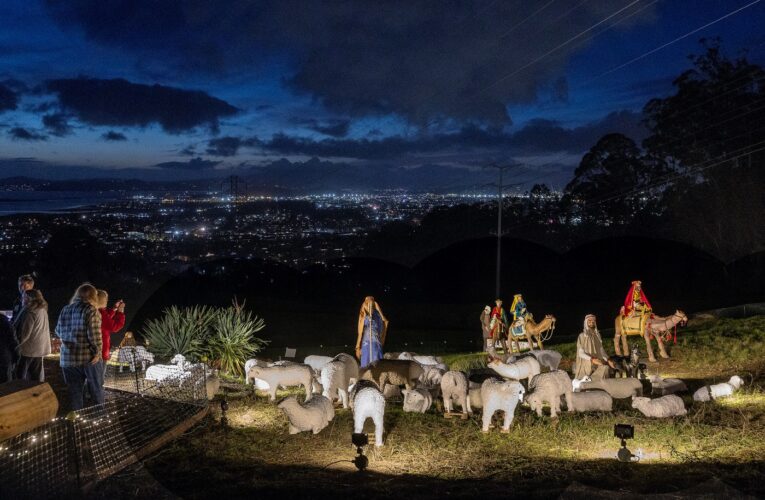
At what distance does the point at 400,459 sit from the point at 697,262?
3697 centimetres

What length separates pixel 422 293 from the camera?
44094 mm

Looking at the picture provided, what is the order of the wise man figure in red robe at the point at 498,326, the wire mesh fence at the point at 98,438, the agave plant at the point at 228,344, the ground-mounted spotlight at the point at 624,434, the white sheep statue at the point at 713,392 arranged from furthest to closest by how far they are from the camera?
the wise man figure in red robe at the point at 498,326 < the agave plant at the point at 228,344 < the white sheep statue at the point at 713,392 < the ground-mounted spotlight at the point at 624,434 < the wire mesh fence at the point at 98,438

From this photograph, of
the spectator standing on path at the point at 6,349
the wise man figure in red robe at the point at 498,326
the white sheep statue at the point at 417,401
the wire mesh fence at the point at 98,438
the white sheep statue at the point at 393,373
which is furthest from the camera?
the wise man figure in red robe at the point at 498,326

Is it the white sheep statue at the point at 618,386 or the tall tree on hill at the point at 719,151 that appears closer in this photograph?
the white sheep statue at the point at 618,386

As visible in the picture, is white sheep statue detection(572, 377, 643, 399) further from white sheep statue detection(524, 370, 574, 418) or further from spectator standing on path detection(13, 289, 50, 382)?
spectator standing on path detection(13, 289, 50, 382)

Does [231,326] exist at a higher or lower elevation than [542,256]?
lower

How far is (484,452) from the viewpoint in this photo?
32.8 ft

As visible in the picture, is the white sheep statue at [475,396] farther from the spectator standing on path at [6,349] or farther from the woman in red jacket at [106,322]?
the spectator standing on path at [6,349]

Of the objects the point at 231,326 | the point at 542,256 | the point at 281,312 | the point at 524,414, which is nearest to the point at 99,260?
the point at 281,312

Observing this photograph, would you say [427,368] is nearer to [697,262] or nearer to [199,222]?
[697,262]

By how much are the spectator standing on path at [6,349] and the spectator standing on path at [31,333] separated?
111mm

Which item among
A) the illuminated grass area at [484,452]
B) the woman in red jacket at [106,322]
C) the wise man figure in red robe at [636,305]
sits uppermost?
the wise man figure in red robe at [636,305]

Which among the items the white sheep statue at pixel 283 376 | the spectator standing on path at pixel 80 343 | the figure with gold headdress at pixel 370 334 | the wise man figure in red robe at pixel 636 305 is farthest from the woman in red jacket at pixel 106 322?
the wise man figure in red robe at pixel 636 305

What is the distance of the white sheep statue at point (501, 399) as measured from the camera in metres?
11.0
